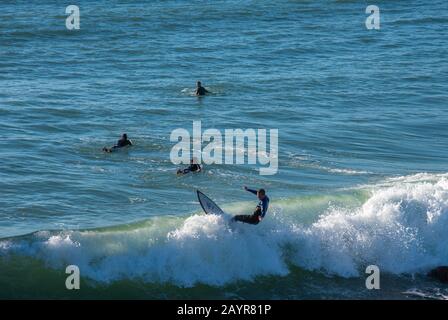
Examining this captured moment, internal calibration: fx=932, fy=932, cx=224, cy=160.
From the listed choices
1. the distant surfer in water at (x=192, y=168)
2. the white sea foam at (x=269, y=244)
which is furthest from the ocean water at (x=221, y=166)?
the distant surfer in water at (x=192, y=168)

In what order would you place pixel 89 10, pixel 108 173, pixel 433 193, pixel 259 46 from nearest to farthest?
1. pixel 433 193
2. pixel 108 173
3. pixel 259 46
4. pixel 89 10

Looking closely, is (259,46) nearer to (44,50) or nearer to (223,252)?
(44,50)

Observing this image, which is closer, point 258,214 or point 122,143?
point 258,214

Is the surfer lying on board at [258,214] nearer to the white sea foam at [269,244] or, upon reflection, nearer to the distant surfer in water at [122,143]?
the white sea foam at [269,244]

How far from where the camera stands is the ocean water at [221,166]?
73.0 feet

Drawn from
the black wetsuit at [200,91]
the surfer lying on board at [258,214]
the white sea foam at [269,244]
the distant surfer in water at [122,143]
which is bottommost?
the white sea foam at [269,244]

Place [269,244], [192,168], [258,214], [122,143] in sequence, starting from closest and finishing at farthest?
[258,214] → [269,244] → [192,168] → [122,143]

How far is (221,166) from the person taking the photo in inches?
1199

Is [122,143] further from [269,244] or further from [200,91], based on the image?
[269,244]

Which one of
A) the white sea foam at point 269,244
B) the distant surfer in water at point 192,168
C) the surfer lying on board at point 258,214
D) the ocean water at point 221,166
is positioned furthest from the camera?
the distant surfer in water at point 192,168

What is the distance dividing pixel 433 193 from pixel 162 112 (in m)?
14.1

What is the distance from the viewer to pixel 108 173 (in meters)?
29.1

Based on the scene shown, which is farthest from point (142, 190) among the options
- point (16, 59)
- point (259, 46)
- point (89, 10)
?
point (89, 10)

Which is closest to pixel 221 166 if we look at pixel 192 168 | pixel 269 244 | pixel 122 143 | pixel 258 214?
pixel 192 168
